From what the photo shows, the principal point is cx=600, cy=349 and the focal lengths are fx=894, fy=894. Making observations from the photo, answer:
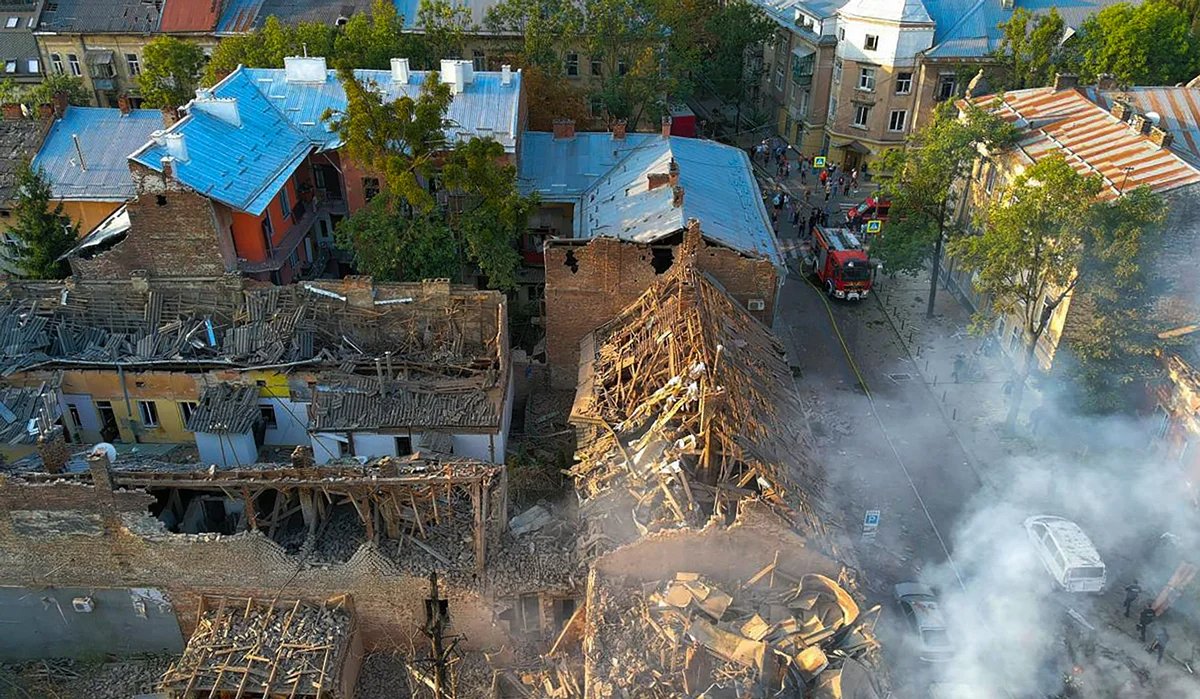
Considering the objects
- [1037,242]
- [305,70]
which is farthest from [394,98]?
[1037,242]

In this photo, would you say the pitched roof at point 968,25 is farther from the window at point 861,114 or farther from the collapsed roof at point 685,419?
the collapsed roof at point 685,419

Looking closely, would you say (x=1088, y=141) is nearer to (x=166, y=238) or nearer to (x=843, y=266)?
(x=843, y=266)

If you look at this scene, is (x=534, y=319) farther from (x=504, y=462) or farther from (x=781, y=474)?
(x=781, y=474)

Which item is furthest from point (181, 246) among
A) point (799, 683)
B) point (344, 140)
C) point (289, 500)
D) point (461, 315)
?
point (799, 683)

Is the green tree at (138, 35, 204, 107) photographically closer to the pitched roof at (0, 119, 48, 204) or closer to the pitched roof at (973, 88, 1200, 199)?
the pitched roof at (0, 119, 48, 204)

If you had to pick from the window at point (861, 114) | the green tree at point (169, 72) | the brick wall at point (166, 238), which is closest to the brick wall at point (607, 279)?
the brick wall at point (166, 238)
